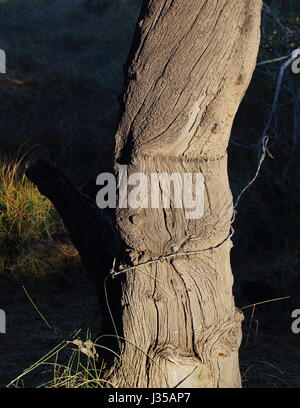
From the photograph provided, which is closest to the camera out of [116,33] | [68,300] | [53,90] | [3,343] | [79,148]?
[3,343]

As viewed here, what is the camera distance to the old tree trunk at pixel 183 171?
2.92 m

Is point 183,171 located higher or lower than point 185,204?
higher

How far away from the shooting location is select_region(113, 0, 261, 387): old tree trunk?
9.59ft

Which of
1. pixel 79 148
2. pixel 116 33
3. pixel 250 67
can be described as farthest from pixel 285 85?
pixel 116 33

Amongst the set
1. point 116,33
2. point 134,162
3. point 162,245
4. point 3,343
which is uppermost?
point 116,33

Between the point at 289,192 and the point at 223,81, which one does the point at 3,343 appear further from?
the point at 223,81

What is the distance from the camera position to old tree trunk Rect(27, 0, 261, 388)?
2924 mm

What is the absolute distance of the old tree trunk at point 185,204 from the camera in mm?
2924

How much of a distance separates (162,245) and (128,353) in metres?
0.47

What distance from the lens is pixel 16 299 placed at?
6.04m

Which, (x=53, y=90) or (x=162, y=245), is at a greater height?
(x=53, y=90)

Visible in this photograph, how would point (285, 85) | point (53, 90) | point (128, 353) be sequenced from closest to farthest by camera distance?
point (128, 353) < point (285, 85) < point (53, 90)

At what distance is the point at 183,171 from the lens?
3016 millimetres

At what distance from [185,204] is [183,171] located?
13 cm
